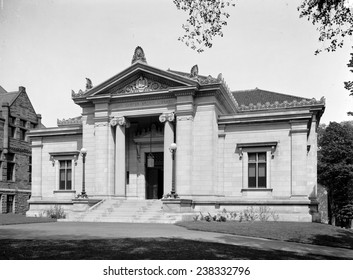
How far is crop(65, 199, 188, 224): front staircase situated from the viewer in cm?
2381

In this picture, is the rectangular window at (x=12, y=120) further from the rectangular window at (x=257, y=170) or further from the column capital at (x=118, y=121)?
the rectangular window at (x=257, y=170)

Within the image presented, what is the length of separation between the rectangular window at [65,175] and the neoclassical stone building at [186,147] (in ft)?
0.39

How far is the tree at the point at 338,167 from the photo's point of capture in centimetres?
4922

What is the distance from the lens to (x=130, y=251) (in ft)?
35.6

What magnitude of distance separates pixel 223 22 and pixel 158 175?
70.1 ft

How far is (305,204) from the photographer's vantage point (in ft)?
84.9

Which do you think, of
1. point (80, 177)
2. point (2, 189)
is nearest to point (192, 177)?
point (80, 177)

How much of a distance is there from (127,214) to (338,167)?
32.9 m

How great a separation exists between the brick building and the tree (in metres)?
37.4

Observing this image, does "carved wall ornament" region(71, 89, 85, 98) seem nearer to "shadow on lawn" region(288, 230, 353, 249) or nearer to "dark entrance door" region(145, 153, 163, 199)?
"dark entrance door" region(145, 153, 163, 199)

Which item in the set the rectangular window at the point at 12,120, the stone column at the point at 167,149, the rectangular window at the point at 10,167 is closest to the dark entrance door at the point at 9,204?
the rectangular window at the point at 10,167

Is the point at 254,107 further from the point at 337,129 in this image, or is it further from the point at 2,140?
the point at 2,140

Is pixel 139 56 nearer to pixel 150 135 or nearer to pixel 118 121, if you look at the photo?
pixel 118 121
